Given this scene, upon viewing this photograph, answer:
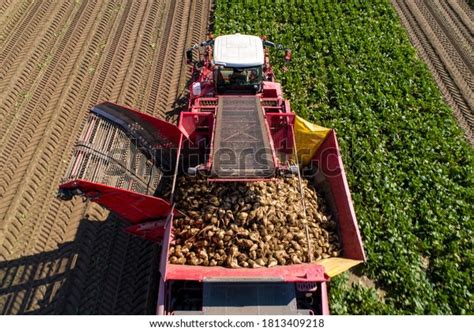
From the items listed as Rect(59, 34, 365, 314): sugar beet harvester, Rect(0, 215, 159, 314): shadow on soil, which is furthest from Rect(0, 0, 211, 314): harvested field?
Rect(59, 34, 365, 314): sugar beet harvester

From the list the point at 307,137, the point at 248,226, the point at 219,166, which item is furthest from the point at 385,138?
the point at 219,166

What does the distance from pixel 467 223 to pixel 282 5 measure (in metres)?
9.96

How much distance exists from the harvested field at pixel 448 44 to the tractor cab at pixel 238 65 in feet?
20.0

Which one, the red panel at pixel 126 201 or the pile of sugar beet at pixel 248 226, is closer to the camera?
the red panel at pixel 126 201

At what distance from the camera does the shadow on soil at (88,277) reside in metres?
6.38

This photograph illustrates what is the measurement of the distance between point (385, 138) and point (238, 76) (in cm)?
423

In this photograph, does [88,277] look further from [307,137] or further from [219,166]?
[307,137]

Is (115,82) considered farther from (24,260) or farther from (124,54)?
(24,260)

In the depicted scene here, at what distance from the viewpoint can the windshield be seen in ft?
25.0

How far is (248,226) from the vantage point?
19.0 ft

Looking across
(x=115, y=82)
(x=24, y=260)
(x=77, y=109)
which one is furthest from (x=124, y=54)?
(x=24, y=260)

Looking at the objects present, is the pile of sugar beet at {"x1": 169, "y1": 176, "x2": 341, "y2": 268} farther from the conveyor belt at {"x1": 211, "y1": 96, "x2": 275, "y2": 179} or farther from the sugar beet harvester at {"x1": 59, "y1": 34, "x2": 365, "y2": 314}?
the conveyor belt at {"x1": 211, "y1": 96, "x2": 275, "y2": 179}

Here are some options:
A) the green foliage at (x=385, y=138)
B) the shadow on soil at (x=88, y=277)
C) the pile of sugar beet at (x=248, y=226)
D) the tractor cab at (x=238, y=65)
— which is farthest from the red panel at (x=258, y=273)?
the tractor cab at (x=238, y=65)

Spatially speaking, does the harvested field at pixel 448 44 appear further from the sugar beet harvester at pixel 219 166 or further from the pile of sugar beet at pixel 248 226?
the pile of sugar beet at pixel 248 226
